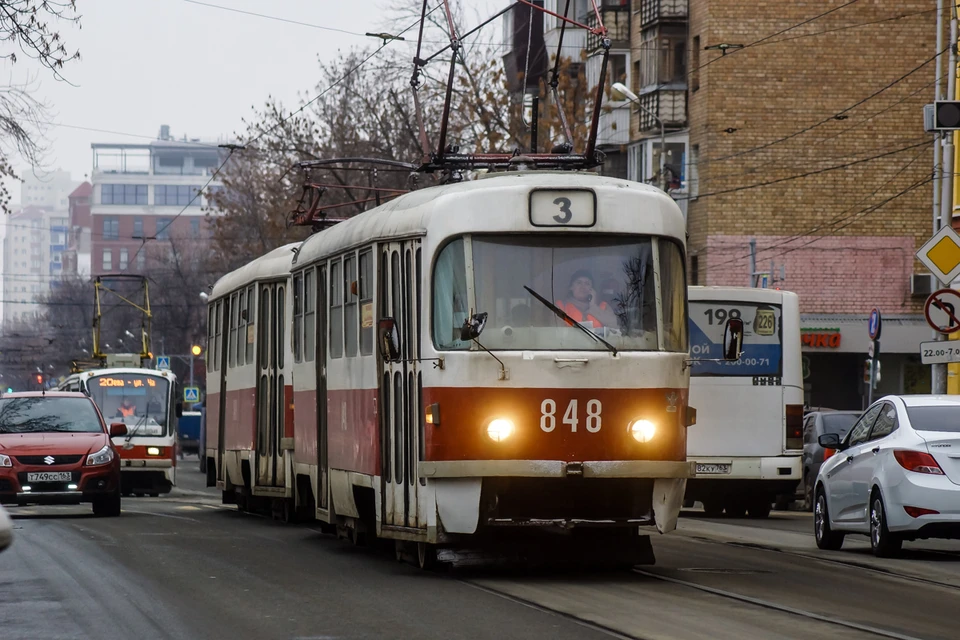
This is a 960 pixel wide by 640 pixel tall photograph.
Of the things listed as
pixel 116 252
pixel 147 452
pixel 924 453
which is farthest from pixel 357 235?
pixel 116 252

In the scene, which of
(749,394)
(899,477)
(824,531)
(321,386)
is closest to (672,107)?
(749,394)

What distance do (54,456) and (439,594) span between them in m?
13.0

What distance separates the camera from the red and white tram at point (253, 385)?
21922 millimetres

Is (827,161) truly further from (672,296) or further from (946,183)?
(672,296)

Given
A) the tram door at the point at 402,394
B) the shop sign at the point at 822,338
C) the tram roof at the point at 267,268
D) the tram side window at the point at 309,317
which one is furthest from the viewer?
the shop sign at the point at 822,338

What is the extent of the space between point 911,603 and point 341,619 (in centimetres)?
386

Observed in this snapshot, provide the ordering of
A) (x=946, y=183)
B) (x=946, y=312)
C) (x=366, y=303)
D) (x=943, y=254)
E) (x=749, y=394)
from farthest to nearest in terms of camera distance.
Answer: (x=946, y=183) → (x=749, y=394) → (x=946, y=312) → (x=943, y=254) → (x=366, y=303)

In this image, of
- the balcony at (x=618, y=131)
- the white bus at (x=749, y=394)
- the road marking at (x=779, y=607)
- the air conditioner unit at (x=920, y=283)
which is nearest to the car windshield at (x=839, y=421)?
the white bus at (x=749, y=394)

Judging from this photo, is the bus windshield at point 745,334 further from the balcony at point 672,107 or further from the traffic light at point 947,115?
the balcony at point 672,107

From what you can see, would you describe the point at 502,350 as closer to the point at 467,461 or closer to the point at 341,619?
the point at 467,461

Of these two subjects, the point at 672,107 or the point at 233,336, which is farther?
the point at 672,107

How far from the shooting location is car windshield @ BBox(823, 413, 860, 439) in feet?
97.2

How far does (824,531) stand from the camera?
60.5 ft

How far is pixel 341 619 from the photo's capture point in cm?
1104
